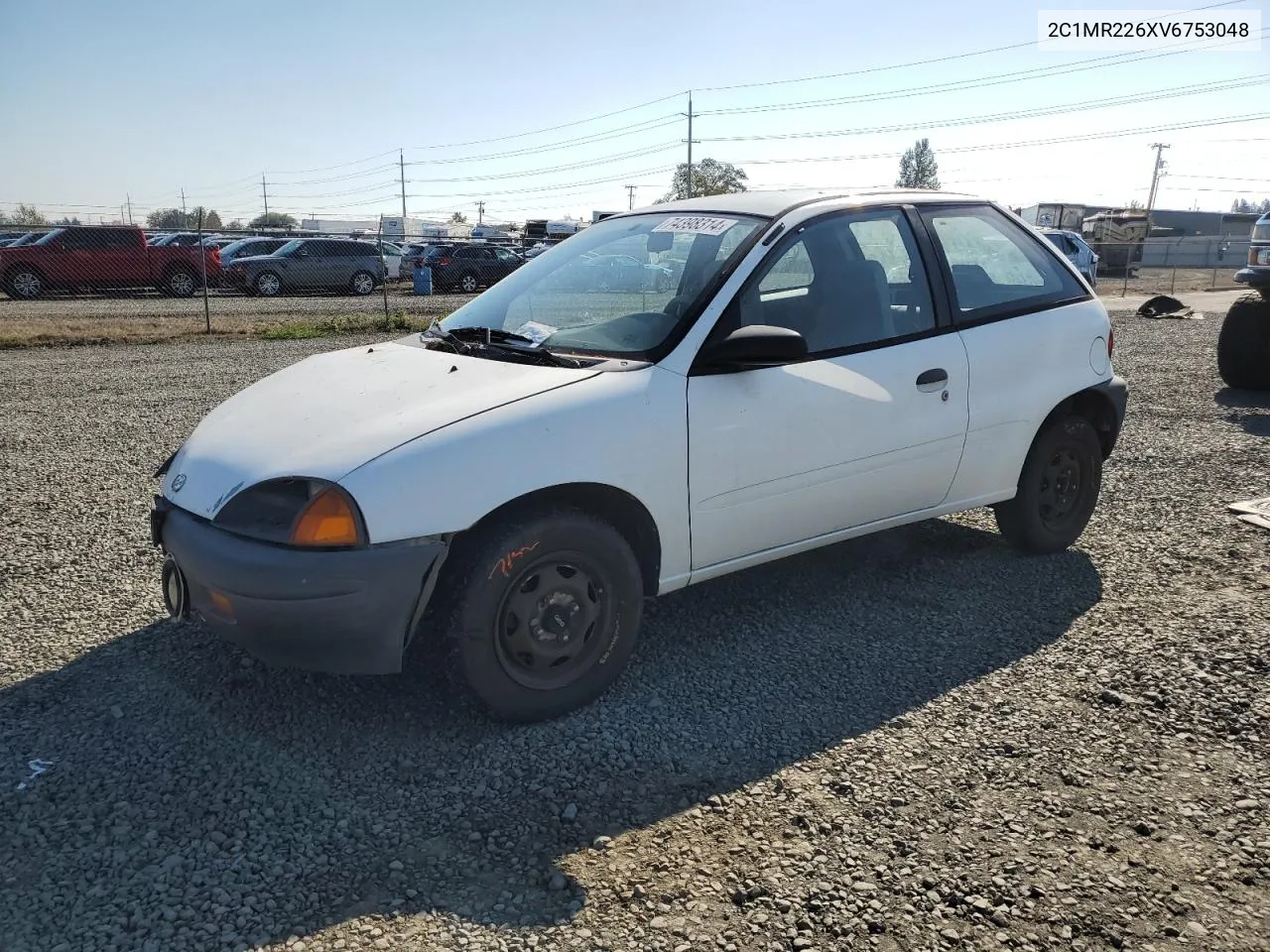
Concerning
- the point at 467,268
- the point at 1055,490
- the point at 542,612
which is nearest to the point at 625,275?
the point at 542,612

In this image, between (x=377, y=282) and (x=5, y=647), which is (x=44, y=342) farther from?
(x=377, y=282)

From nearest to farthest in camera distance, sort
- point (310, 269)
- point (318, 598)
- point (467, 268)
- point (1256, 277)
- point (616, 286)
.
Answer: point (318, 598) → point (616, 286) → point (1256, 277) → point (310, 269) → point (467, 268)

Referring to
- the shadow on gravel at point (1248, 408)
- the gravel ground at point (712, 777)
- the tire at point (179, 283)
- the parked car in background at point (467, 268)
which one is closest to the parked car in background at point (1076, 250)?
the parked car in background at point (467, 268)

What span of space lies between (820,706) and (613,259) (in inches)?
77.2

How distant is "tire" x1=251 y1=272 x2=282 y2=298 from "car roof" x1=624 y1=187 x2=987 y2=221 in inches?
849

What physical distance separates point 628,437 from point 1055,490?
2.56 m

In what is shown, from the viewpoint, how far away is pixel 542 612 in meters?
3.28

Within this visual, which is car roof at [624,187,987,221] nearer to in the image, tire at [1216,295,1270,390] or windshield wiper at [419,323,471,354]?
windshield wiper at [419,323,471,354]

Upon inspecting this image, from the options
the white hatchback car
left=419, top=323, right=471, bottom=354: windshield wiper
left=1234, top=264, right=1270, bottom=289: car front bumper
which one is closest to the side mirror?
the white hatchback car

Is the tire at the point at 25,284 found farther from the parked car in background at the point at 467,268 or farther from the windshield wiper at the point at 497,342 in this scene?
the windshield wiper at the point at 497,342

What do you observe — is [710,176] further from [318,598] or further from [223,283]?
[318,598]

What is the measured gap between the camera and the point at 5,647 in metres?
3.89

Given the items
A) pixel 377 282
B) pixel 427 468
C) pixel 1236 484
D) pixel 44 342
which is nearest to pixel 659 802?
pixel 427 468

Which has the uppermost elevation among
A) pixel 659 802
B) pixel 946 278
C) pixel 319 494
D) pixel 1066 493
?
pixel 946 278
